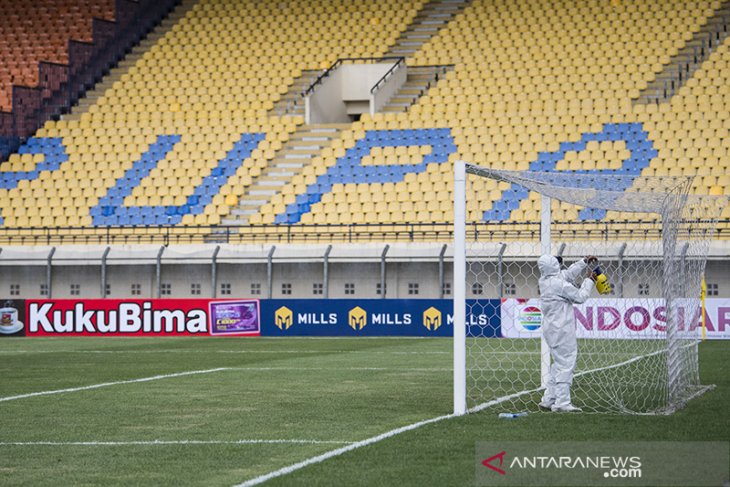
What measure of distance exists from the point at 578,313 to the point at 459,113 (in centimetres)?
1346

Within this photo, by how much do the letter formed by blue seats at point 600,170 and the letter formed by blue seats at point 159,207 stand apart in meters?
8.94

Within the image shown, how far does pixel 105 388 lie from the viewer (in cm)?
1716

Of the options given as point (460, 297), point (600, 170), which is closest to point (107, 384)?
point (460, 297)

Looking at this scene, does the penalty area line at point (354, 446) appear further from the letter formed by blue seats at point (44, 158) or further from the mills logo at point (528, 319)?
the letter formed by blue seats at point (44, 158)

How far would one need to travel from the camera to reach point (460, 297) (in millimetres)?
13289

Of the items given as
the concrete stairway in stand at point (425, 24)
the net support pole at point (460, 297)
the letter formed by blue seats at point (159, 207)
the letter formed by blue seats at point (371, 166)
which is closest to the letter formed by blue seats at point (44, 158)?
the letter formed by blue seats at point (159, 207)

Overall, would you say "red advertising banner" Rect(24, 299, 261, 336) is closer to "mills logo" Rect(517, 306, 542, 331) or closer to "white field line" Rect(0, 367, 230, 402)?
"mills logo" Rect(517, 306, 542, 331)

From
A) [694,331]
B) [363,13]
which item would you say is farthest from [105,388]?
[363,13]

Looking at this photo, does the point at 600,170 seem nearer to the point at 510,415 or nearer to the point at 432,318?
the point at 432,318

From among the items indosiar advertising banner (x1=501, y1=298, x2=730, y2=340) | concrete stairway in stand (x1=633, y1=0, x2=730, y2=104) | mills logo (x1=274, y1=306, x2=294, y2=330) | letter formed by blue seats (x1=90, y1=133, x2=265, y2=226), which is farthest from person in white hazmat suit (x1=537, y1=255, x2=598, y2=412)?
concrete stairway in stand (x1=633, y1=0, x2=730, y2=104)

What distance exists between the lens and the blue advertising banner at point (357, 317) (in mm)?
32500

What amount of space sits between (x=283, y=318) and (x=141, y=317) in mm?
3888

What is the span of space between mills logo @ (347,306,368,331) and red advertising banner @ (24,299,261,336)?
8.33ft

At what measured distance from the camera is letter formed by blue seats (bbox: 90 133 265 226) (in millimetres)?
38188
